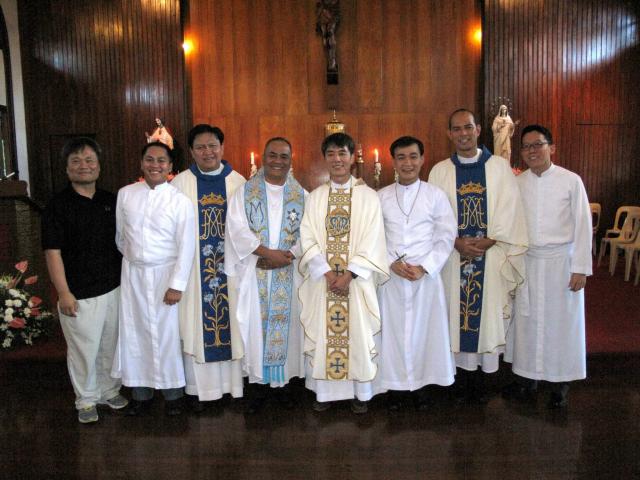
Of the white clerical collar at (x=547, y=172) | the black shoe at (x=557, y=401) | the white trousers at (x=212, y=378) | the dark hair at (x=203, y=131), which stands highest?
the dark hair at (x=203, y=131)

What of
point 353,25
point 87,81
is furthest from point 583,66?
point 87,81

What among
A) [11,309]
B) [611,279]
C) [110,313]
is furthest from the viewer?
[611,279]

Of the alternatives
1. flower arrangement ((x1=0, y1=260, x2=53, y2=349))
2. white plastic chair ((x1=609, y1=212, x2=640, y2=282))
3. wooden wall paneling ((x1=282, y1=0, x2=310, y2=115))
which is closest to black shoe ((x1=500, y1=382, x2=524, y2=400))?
flower arrangement ((x1=0, y1=260, x2=53, y2=349))

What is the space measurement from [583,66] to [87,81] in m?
8.24

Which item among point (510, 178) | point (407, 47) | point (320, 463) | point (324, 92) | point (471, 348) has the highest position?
point (407, 47)

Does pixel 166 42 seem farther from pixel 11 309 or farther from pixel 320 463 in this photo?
pixel 320 463

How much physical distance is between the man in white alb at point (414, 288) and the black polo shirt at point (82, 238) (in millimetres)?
1627

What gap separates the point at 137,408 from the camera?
124 inches

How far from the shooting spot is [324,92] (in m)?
8.65

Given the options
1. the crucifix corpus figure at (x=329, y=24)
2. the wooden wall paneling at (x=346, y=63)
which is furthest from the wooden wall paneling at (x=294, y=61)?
the crucifix corpus figure at (x=329, y=24)

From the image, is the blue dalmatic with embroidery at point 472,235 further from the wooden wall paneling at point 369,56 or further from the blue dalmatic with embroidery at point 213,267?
the wooden wall paneling at point 369,56

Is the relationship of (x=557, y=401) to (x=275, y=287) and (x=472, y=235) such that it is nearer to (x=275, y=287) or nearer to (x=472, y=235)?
(x=472, y=235)

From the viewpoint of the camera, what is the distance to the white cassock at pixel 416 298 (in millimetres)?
3059

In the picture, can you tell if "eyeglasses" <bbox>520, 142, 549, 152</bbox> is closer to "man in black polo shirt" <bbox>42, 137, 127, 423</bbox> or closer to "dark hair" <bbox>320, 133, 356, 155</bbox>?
"dark hair" <bbox>320, 133, 356, 155</bbox>
